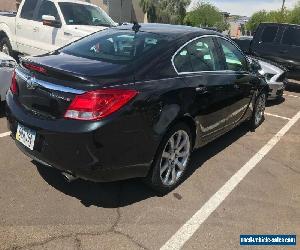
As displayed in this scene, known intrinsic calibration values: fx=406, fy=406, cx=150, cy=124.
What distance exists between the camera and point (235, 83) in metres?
5.23

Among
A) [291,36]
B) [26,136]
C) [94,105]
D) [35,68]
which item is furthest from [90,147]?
[291,36]

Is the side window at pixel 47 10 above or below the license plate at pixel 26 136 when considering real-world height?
above

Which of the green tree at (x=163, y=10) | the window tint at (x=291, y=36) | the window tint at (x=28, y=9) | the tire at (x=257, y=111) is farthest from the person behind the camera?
the green tree at (x=163, y=10)

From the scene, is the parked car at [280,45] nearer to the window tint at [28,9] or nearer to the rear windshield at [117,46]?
the window tint at [28,9]

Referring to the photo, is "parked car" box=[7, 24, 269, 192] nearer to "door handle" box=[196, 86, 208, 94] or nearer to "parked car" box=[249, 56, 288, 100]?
"door handle" box=[196, 86, 208, 94]

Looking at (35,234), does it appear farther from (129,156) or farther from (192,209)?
(192,209)

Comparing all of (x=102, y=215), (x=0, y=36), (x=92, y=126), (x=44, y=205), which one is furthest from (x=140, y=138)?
(x=0, y=36)

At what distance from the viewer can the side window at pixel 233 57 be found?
5203 mm

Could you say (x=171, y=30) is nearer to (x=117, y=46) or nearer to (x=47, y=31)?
(x=117, y=46)

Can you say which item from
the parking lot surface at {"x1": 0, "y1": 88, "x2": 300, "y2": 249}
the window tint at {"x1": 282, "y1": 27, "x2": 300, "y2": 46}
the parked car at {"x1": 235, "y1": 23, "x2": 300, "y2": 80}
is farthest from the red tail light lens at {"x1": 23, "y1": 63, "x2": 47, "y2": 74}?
the window tint at {"x1": 282, "y1": 27, "x2": 300, "y2": 46}

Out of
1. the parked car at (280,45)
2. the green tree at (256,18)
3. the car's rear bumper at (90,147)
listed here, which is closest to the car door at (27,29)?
the car's rear bumper at (90,147)

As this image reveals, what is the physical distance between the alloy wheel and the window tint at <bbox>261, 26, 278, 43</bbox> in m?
8.41

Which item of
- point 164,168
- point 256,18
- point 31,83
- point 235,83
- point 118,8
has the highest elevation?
point 31,83

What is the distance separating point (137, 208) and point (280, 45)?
9081mm
